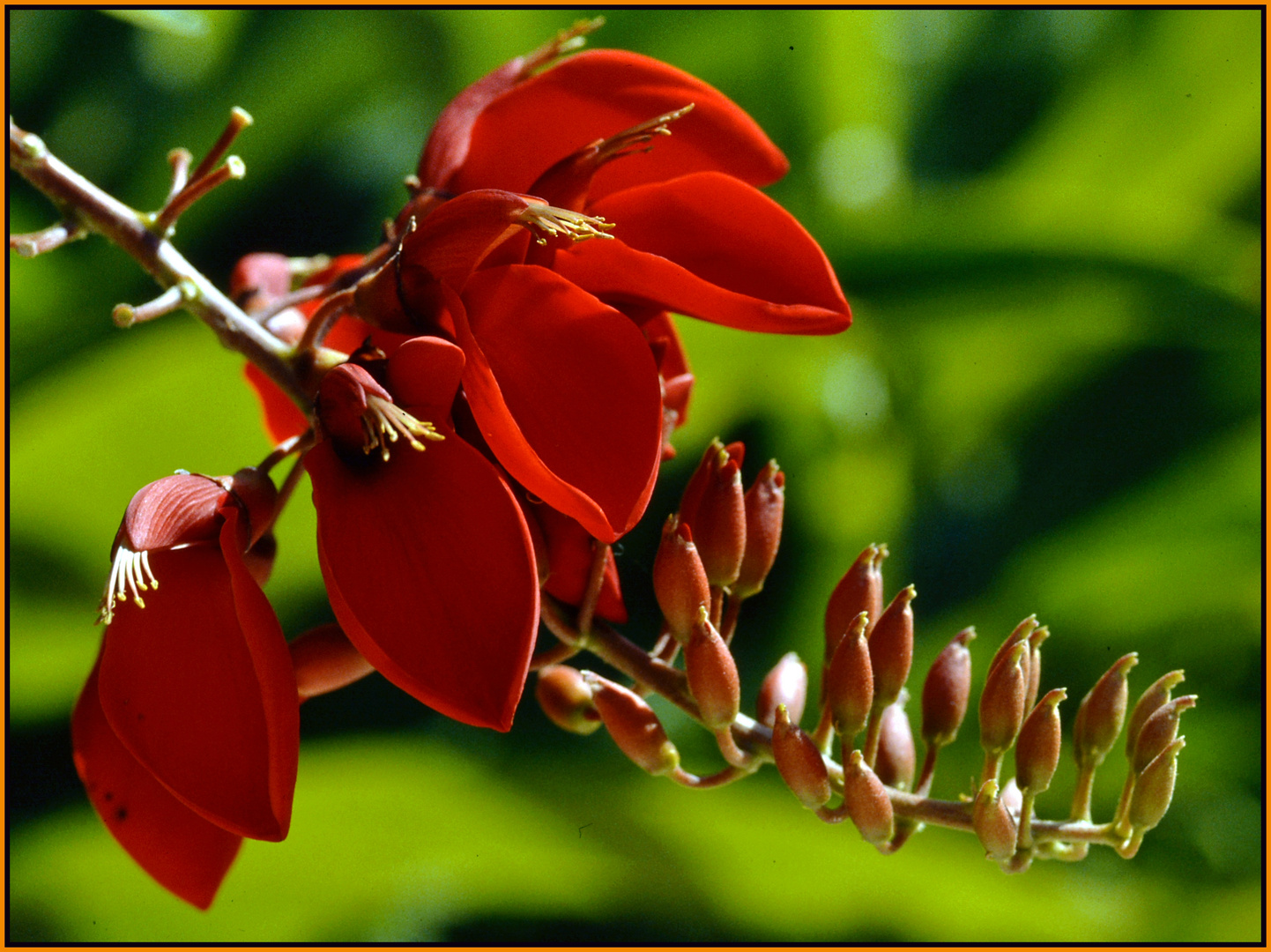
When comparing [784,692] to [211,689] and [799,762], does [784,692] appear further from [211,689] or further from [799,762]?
[211,689]

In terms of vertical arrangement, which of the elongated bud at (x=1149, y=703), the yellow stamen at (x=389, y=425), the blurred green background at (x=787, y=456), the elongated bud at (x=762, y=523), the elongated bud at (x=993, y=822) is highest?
the yellow stamen at (x=389, y=425)

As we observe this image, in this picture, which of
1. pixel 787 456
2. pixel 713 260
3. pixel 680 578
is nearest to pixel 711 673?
pixel 680 578

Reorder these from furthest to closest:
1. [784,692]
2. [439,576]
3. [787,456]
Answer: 1. [787,456]
2. [784,692]
3. [439,576]

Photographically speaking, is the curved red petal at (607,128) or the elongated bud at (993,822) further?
the curved red petal at (607,128)

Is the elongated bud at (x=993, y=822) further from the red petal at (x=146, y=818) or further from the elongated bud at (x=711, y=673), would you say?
the red petal at (x=146, y=818)

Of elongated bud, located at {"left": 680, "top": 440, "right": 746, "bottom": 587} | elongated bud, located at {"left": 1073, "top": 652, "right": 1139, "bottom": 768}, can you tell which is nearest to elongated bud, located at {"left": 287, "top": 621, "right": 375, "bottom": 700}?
elongated bud, located at {"left": 680, "top": 440, "right": 746, "bottom": 587}

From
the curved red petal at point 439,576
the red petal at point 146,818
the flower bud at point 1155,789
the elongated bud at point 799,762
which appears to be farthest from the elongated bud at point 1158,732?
the red petal at point 146,818
